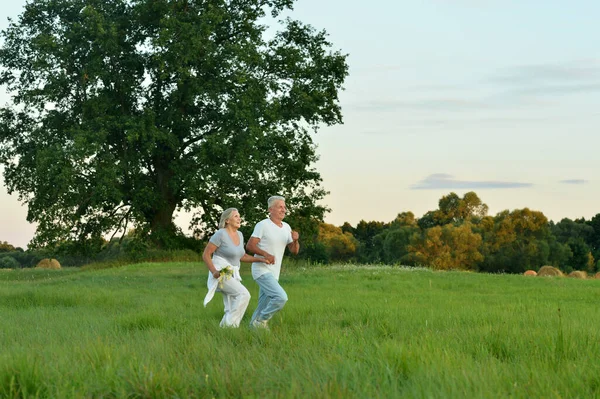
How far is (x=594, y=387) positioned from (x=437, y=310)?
7294 mm

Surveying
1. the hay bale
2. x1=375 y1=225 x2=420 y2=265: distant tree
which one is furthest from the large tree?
x1=375 y1=225 x2=420 y2=265: distant tree

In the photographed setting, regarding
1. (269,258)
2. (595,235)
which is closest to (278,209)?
(269,258)

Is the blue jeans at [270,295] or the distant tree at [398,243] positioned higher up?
the distant tree at [398,243]

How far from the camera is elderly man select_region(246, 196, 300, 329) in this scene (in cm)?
1090

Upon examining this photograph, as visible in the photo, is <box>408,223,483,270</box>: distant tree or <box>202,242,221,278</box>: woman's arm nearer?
<box>202,242,221,278</box>: woman's arm

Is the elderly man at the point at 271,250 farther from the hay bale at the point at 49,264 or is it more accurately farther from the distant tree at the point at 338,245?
the distant tree at the point at 338,245

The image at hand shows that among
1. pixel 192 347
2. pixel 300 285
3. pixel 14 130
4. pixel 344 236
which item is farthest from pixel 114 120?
pixel 344 236

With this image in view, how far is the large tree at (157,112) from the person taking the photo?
34.0 m

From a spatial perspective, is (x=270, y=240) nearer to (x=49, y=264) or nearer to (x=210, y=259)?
(x=210, y=259)

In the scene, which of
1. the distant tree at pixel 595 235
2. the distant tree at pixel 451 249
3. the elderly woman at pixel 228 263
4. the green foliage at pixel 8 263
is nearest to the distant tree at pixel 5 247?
the green foliage at pixel 8 263

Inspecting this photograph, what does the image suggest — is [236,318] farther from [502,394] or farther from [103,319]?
[502,394]

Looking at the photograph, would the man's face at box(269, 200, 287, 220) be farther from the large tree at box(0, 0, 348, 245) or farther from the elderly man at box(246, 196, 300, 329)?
the large tree at box(0, 0, 348, 245)

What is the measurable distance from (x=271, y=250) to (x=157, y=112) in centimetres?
2780

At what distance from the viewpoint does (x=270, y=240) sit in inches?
431
